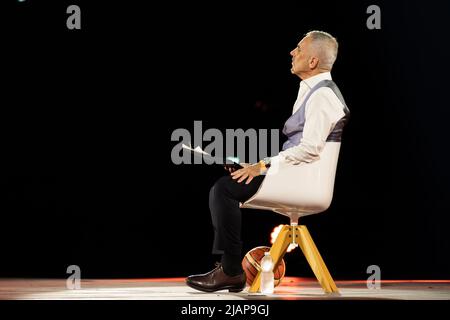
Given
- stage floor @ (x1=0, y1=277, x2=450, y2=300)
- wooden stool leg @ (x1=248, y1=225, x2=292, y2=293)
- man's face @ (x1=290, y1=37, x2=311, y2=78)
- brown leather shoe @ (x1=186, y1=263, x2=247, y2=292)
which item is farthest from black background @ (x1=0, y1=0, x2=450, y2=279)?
brown leather shoe @ (x1=186, y1=263, x2=247, y2=292)

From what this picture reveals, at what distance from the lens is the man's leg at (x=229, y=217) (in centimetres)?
321

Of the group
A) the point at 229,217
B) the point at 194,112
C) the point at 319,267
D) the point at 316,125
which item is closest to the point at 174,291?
the point at 229,217

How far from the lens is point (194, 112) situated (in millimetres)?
4941

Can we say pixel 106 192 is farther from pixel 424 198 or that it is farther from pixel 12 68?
pixel 424 198

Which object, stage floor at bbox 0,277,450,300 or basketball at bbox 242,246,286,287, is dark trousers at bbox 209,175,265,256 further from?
basketball at bbox 242,246,286,287

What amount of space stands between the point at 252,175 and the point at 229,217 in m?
0.20

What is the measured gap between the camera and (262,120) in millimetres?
4941

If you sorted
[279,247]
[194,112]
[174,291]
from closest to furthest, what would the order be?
[279,247] < [174,291] < [194,112]

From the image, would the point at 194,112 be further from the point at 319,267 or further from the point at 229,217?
the point at 319,267

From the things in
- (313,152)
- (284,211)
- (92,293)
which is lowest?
(92,293)

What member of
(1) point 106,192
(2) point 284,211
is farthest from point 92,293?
(1) point 106,192
